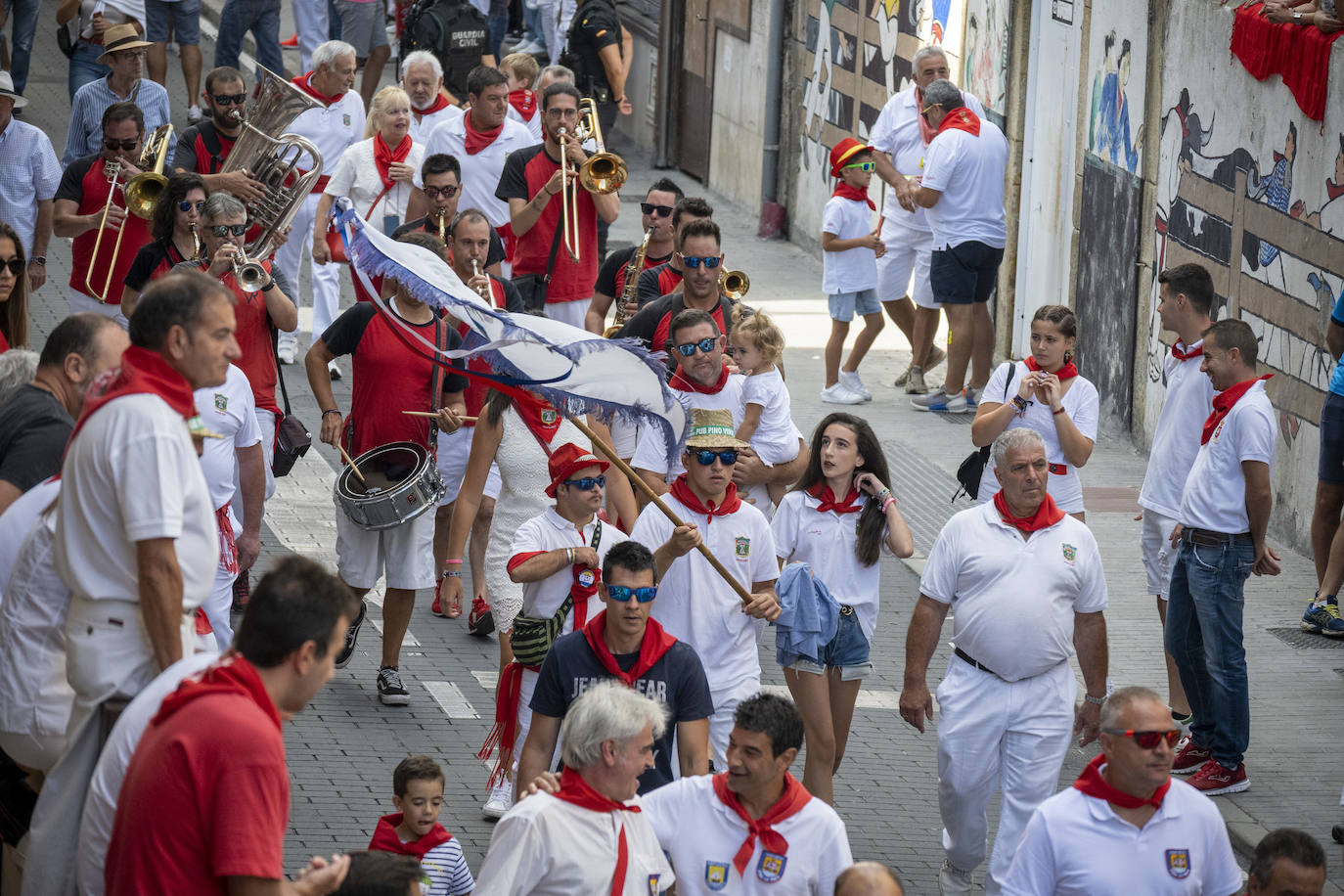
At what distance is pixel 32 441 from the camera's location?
6.31 m

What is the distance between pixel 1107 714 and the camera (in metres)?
6.25

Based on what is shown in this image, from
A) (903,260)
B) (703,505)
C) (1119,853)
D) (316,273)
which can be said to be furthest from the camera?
(903,260)

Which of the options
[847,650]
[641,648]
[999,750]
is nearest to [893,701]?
[847,650]

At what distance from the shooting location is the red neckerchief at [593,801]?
573cm

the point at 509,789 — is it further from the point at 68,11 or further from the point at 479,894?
the point at 68,11

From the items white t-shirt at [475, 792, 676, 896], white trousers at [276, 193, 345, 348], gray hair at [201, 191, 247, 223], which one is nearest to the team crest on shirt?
white t-shirt at [475, 792, 676, 896]

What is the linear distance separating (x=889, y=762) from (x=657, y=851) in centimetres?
350

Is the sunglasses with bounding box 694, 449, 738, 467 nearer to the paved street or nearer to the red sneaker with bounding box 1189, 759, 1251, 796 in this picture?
the paved street

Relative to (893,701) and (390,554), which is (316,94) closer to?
(390,554)

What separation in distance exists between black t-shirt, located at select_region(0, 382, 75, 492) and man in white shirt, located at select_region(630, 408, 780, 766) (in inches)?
96.0

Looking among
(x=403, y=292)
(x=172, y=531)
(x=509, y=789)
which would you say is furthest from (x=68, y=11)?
(x=172, y=531)

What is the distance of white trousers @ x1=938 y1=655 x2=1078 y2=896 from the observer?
7641mm

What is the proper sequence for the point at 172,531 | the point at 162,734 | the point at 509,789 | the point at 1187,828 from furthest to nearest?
the point at 509,789, the point at 1187,828, the point at 172,531, the point at 162,734

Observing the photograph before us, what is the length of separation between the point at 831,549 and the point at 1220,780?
2250 millimetres
